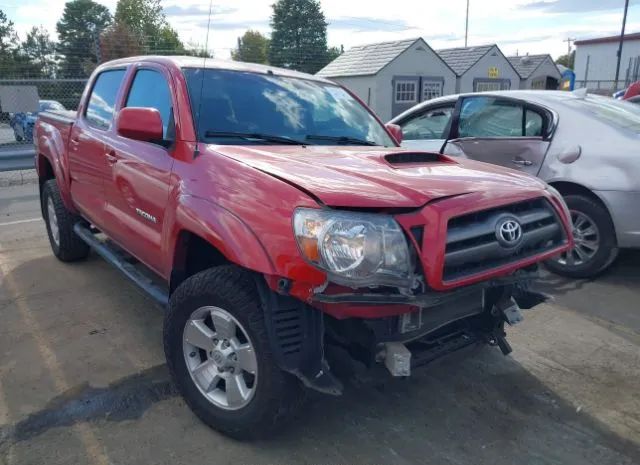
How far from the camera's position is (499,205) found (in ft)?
8.54

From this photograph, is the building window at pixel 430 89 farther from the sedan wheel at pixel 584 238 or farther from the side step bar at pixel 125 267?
the side step bar at pixel 125 267

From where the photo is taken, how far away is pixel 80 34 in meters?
25.4

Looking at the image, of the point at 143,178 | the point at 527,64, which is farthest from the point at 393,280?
the point at 527,64

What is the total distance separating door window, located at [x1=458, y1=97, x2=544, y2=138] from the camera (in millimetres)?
5453

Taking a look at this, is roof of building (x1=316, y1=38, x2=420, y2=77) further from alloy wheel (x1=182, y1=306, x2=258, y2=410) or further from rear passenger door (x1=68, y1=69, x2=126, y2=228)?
alloy wheel (x1=182, y1=306, x2=258, y2=410)

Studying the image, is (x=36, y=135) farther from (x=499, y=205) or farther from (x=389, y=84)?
(x=389, y=84)

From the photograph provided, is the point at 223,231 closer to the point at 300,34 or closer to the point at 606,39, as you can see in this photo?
the point at 300,34

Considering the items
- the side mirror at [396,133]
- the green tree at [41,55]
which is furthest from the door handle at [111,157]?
the green tree at [41,55]

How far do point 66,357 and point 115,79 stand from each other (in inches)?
84.8

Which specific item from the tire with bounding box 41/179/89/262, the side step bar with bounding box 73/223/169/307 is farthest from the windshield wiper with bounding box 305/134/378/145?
the tire with bounding box 41/179/89/262

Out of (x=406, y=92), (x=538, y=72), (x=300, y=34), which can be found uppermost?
(x=300, y=34)

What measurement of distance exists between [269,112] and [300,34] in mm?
28994

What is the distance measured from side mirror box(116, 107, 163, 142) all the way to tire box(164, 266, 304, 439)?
848 millimetres

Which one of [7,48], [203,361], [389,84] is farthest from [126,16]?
[203,361]
